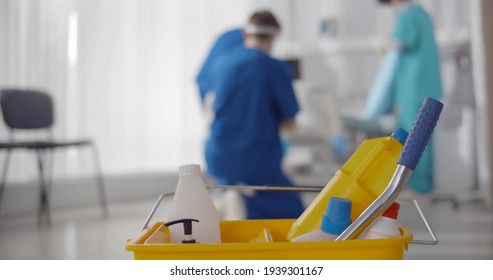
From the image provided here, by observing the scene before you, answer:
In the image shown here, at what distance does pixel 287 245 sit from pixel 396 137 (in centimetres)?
13

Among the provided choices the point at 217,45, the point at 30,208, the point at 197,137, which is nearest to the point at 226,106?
the point at 217,45

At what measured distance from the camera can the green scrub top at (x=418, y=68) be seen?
290cm

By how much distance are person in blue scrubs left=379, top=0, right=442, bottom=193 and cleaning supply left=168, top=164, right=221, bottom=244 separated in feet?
8.21

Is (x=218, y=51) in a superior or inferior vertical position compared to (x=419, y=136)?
superior

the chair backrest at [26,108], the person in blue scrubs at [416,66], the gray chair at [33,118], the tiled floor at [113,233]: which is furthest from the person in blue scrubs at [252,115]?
the person in blue scrubs at [416,66]

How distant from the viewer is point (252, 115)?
169 cm

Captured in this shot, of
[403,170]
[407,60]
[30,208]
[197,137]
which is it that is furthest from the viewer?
[197,137]

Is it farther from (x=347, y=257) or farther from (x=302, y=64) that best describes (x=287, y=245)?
(x=302, y=64)

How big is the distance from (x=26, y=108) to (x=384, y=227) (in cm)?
234

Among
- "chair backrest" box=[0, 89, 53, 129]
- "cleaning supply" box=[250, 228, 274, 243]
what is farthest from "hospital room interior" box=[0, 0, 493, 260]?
"cleaning supply" box=[250, 228, 274, 243]

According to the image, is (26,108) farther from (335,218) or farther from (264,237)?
(335,218)

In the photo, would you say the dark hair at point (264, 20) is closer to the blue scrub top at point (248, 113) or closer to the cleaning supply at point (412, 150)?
the blue scrub top at point (248, 113)

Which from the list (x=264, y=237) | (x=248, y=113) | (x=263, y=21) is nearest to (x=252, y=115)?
(x=248, y=113)
